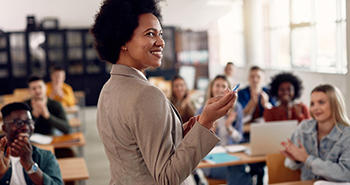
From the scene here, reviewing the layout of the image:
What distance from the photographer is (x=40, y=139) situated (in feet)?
12.4

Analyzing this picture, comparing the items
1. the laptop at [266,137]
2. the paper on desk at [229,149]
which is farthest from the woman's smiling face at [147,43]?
the paper on desk at [229,149]

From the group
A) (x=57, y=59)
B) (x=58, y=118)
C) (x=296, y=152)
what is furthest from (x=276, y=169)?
(x=57, y=59)

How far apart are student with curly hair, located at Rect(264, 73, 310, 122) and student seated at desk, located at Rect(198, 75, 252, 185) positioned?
1.02 feet

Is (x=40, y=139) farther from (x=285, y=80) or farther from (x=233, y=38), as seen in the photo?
(x=233, y=38)

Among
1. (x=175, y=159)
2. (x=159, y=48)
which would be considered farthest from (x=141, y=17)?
(x=175, y=159)

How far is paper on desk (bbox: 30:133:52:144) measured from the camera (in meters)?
3.65

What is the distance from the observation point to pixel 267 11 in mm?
8625

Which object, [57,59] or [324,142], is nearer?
[324,142]

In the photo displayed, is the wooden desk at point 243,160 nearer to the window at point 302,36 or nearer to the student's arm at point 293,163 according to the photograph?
the student's arm at point 293,163

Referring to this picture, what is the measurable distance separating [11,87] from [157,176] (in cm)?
999

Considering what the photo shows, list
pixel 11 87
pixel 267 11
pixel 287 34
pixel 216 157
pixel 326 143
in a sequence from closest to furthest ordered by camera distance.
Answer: pixel 326 143, pixel 216 157, pixel 287 34, pixel 267 11, pixel 11 87

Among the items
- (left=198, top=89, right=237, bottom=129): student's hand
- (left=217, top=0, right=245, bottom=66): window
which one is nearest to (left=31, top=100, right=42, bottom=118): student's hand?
(left=198, top=89, right=237, bottom=129): student's hand

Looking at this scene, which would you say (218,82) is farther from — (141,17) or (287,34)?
(287,34)

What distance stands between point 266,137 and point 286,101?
989mm
